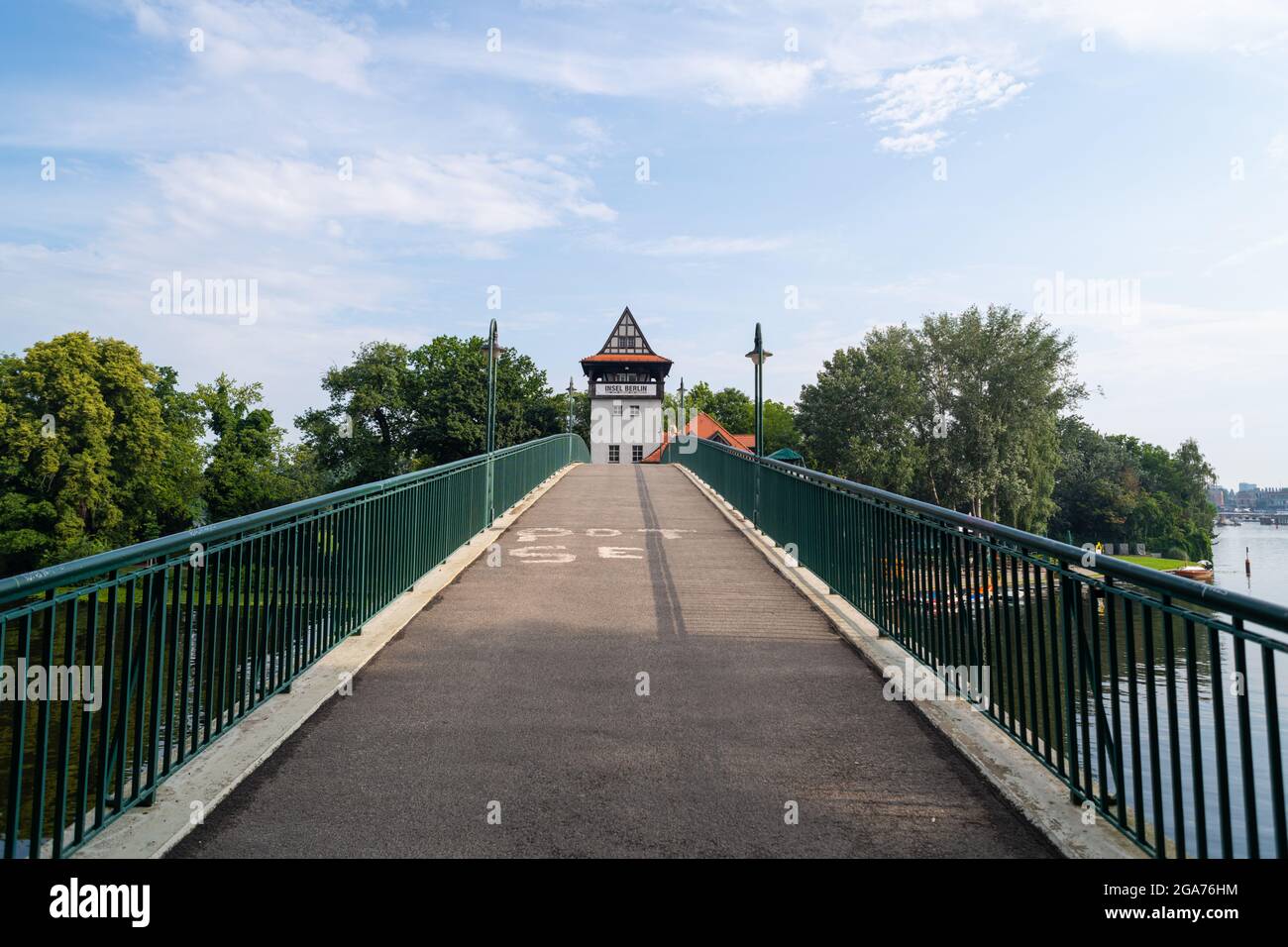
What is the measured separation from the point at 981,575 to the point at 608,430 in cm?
6718

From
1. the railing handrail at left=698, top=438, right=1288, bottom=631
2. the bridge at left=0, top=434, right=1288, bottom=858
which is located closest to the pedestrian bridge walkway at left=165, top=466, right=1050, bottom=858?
the bridge at left=0, top=434, right=1288, bottom=858

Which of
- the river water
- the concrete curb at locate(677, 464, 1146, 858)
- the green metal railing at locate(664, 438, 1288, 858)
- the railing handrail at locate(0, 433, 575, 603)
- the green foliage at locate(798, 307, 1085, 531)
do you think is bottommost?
the river water

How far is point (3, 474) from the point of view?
146ft

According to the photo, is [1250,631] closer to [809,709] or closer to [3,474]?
[809,709]

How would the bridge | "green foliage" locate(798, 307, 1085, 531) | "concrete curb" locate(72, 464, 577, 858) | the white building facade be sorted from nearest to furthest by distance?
the bridge, "concrete curb" locate(72, 464, 577, 858), "green foliage" locate(798, 307, 1085, 531), the white building facade

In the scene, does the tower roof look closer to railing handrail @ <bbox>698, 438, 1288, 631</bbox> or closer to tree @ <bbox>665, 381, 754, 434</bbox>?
tree @ <bbox>665, 381, 754, 434</bbox>

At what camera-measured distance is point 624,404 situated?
72.2m

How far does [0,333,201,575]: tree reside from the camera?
4284 centimetres

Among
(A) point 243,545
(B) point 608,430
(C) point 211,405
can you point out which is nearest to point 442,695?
(A) point 243,545

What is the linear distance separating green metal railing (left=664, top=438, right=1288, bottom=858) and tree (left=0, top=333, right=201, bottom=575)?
1862 inches

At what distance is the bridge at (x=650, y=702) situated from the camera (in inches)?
125

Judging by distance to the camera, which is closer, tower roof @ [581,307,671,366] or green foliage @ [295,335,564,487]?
green foliage @ [295,335,564,487]

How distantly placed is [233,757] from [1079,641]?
418 cm

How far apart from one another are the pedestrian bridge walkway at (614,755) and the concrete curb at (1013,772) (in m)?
0.08
